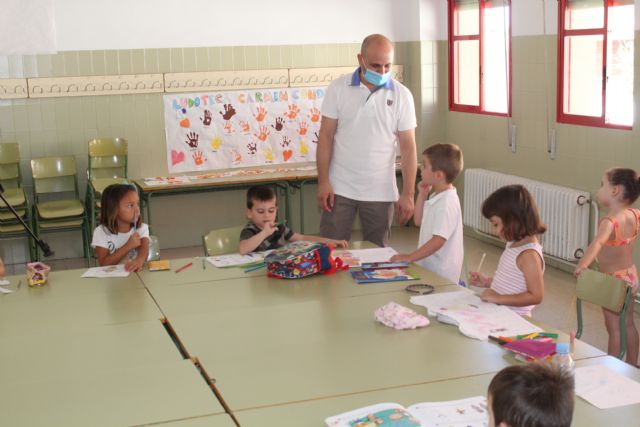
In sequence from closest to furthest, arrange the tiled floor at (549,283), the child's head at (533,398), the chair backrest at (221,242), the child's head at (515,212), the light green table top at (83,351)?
the child's head at (533,398), the light green table top at (83,351), the child's head at (515,212), the chair backrest at (221,242), the tiled floor at (549,283)

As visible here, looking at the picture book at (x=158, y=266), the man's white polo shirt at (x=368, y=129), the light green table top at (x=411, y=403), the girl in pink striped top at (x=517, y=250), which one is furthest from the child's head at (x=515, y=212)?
the picture book at (x=158, y=266)

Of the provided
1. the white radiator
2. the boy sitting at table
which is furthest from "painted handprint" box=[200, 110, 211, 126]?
the boy sitting at table

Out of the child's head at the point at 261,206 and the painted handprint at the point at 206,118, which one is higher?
the painted handprint at the point at 206,118

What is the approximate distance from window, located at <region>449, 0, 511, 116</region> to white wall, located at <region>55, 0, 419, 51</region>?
49cm

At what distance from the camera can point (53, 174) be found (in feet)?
24.0

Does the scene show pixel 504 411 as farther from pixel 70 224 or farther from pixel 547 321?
pixel 70 224

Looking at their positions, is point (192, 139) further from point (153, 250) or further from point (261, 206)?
point (261, 206)

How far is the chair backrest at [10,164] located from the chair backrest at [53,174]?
13 centimetres

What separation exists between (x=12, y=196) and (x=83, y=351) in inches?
179

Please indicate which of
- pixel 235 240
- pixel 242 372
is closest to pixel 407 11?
pixel 235 240

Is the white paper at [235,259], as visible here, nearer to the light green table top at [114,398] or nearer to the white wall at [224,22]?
the light green table top at [114,398]

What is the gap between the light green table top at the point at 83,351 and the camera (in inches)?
109

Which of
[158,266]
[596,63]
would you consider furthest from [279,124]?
[158,266]

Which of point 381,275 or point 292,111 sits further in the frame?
point 292,111
